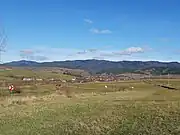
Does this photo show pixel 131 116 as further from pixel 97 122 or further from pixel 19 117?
pixel 19 117

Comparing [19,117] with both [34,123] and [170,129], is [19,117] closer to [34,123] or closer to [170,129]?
[34,123]

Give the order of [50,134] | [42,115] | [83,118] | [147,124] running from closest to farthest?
1. [50,134]
2. [147,124]
3. [83,118]
4. [42,115]

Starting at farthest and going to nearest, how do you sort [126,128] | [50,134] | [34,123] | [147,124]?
[34,123]
[147,124]
[126,128]
[50,134]

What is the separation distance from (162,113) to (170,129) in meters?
8.68

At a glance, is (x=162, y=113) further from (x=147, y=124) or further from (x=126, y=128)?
(x=126, y=128)

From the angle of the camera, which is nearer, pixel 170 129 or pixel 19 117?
pixel 170 129

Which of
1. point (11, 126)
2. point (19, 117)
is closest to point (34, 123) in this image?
point (11, 126)

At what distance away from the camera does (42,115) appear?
34250 millimetres

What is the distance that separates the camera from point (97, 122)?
93.0ft

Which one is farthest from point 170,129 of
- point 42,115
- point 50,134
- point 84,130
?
point 42,115

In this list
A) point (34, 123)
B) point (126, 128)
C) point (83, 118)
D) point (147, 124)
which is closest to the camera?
point (126, 128)

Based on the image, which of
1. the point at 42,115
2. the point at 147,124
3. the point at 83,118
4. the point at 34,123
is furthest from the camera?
the point at 42,115

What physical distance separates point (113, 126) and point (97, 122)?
234cm

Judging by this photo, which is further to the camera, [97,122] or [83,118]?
[83,118]
